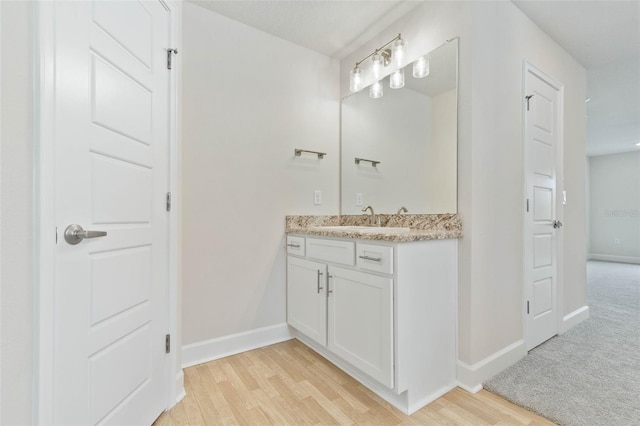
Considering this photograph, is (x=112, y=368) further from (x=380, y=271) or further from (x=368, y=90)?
(x=368, y=90)

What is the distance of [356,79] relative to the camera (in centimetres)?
246

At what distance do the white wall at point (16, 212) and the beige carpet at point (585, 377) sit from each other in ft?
6.72

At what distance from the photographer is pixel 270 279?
2357mm

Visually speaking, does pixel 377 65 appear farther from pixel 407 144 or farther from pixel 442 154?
pixel 442 154

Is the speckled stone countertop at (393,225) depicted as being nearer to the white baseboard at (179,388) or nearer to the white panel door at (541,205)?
the white panel door at (541,205)

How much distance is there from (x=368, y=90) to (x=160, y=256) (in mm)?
1993

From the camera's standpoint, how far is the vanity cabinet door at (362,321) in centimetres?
150

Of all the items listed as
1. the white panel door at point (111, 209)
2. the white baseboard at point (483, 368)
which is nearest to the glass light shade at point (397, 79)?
the white panel door at point (111, 209)

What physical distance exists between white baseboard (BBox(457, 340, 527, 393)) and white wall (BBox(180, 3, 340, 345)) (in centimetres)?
133

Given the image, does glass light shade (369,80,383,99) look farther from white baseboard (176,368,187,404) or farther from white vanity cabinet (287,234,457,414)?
white baseboard (176,368,187,404)

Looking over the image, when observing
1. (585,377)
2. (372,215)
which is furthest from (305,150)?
(585,377)

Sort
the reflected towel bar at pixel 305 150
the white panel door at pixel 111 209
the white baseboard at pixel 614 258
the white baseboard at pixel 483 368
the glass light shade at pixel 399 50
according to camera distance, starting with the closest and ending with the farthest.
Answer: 1. the white panel door at pixel 111 209
2. the white baseboard at pixel 483 368
3. the glass light shade at pixel 399 50
4. the reflected towel bar at pixel 305 150
5. the white baseboard at pixel 614 258

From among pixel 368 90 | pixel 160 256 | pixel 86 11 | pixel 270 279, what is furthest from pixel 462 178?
pixel 86 11

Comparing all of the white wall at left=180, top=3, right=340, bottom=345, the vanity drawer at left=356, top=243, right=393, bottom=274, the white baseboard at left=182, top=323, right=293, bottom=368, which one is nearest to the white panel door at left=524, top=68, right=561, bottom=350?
the vanity drawer at left=356, top=243, right=393, bottom=274
